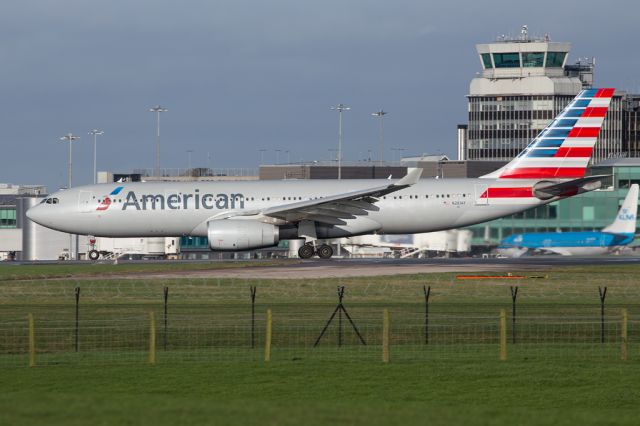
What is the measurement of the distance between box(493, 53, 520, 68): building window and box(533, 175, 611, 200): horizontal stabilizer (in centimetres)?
11209

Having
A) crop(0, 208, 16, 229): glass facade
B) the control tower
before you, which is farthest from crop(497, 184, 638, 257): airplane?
the control tower

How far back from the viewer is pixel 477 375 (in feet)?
70.5

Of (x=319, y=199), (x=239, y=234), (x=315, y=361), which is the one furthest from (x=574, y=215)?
(x=315, y=361)

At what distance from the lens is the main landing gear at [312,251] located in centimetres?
5644

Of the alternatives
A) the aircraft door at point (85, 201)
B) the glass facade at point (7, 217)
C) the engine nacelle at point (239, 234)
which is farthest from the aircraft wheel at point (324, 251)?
the glass facade at point (7, 217)

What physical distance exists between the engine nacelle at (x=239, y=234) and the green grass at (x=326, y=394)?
29.1 meters

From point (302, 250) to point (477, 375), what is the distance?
35.2m

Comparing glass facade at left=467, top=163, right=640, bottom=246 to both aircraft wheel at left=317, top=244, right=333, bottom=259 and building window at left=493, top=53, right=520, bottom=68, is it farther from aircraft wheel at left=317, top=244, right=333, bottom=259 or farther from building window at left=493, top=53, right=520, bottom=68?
building window at left=493, top=53, right=520, bottom=68

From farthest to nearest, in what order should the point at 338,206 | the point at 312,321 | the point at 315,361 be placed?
the point at 338,206
the point at 312,321
the point at 315,361

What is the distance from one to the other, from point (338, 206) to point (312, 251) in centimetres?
380

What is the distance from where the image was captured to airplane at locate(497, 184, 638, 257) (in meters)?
81.2

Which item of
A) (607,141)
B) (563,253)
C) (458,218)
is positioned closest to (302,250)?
(458,218)

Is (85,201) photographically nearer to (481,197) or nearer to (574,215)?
(481,197)

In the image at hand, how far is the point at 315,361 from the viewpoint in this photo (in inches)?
921
